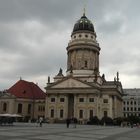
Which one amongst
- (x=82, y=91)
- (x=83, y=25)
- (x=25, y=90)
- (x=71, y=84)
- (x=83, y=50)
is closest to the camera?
(x=82, y=91)

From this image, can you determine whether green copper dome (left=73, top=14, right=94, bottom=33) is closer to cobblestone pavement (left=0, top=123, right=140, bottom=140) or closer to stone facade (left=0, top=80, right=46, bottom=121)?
stone facade (left=0, top=80, right=46, bottom=121)

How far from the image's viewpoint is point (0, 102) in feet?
339

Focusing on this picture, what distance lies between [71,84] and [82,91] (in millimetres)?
4210

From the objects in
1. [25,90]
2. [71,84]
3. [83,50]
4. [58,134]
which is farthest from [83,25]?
[58,134]

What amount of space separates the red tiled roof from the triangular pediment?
13007mm

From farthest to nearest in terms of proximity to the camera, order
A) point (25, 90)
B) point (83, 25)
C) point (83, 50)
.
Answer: point (25, 90) < point (83, 25) < point (83, 50)

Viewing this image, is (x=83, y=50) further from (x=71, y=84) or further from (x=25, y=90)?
(x=25, y=90)

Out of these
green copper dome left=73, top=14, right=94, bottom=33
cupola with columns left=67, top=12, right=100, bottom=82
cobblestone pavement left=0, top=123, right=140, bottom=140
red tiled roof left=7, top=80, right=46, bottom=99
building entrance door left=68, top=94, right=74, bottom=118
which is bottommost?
cobblestone pavement left=0, top=123, right=140, bottom=140

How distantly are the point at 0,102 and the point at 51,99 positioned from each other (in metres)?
17.0

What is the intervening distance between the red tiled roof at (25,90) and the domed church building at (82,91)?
32.2ft

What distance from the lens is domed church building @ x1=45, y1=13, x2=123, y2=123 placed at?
94438 millimetres

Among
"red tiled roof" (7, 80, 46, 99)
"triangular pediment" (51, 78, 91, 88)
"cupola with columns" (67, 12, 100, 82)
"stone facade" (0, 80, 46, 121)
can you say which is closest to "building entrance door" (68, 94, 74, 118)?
"triangular pediment" (51, 78, 91, 88)

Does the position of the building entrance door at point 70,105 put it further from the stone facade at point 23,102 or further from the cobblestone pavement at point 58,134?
the cobblestone pavement at point 58,134

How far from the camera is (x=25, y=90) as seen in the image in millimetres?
108375
